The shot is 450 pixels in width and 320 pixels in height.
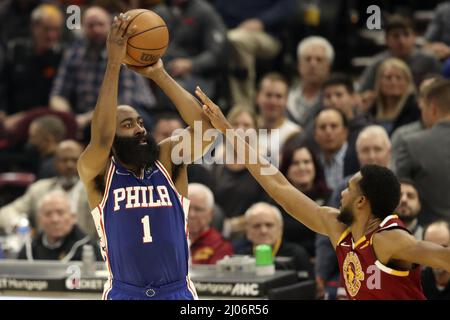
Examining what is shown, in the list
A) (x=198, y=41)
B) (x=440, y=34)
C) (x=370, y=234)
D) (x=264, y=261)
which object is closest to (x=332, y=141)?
(x=264, y=261)

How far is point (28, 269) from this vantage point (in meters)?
9.19

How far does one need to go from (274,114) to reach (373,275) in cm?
504

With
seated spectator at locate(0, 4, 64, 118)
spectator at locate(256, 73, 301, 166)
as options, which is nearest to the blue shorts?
spectator at locate(256, 73, 301, 166)

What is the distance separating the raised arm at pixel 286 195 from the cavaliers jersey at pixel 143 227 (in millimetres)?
505

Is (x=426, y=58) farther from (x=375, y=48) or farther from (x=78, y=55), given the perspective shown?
(x=78, y=55)

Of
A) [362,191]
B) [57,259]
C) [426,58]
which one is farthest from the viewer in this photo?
[426,58]

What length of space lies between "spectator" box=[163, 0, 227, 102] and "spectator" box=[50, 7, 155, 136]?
0.50m

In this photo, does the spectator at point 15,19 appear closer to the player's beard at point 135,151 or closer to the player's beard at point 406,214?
the player's beard at point 406,214

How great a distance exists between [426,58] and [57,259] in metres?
4.29

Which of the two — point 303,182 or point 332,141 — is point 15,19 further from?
point 303,182

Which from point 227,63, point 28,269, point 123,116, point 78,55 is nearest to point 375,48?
point 227,63

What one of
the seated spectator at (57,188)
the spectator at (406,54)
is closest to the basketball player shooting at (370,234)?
the seated spectator at (57,188)

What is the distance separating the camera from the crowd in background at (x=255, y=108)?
369 inches
